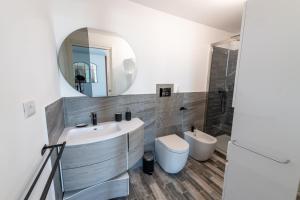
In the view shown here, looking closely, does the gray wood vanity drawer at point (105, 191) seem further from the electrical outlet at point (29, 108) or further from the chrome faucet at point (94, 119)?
the electrical outlet at point (29, 108)

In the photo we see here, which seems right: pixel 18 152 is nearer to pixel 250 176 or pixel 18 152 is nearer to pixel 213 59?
pixel 250 176

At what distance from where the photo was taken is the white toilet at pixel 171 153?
1.87m

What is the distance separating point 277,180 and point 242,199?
37 centimetres

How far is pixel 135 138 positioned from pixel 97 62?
1.04 m

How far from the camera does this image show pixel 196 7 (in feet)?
5.98

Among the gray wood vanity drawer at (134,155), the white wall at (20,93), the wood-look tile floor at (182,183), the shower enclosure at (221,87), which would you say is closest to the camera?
the white wall at (20,93)

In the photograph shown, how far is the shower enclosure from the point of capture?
2.62 m

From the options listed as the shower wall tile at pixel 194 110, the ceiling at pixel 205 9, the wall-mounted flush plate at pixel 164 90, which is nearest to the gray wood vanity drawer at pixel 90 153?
the wall-mounted flush plate at pixel 164 90

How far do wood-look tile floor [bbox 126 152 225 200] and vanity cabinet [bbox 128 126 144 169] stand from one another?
0.43 m

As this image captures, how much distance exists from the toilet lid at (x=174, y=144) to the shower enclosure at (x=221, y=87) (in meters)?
1.06

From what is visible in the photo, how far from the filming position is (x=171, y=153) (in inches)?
74.3

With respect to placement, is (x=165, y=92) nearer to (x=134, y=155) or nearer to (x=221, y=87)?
(x=134, y=155)

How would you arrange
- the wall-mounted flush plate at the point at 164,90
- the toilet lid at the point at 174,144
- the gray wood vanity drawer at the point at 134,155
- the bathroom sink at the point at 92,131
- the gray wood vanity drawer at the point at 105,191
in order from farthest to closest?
the wall-mounted flush plate at the point at 164,90
the toilet lid at the point at 174,144
the gray wood vanity drawer at the point at 134,155
the bathroom sink at the point at 92,131
the gray wood vanity drawer at the point at 105,191

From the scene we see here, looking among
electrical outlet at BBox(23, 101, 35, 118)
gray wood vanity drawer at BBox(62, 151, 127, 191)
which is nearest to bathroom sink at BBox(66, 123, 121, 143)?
gray wood vanity drawer at BBox(62, 151, 127, 191)
